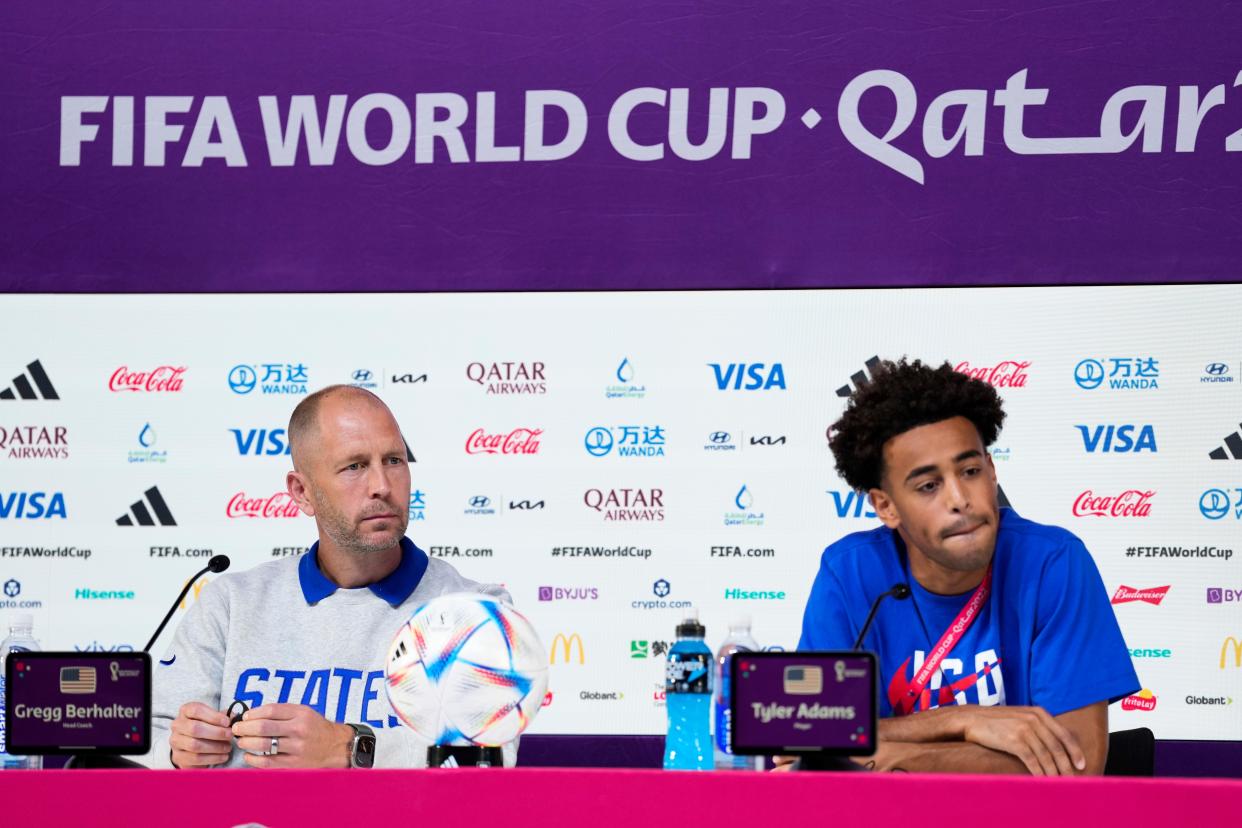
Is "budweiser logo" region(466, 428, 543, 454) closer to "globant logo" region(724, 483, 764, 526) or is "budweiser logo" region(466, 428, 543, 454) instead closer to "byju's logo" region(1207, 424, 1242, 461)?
"globant logo" region(724, 483, 764, 526)

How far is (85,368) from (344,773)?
115 inches

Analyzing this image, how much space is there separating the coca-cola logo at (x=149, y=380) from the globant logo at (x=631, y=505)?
125 cm

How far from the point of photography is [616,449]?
3979 mm

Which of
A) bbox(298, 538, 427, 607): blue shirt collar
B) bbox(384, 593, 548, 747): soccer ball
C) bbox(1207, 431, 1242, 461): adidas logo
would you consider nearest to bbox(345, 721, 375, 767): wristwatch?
bbox(384, 593, 548, 747): soccer ball

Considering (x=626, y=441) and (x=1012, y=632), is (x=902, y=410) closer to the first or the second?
(x=1012, y=632)

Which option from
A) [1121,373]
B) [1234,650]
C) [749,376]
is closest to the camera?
[1234,650]

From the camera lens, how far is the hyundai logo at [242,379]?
13.3 feet

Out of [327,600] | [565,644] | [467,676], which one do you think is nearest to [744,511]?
[565,644]

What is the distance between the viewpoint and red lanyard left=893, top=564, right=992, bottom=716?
235cm

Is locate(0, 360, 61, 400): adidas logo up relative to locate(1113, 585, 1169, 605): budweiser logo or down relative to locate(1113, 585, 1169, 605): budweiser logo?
up

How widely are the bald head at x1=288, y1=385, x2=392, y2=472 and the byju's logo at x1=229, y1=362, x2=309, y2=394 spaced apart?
1326 millimetres

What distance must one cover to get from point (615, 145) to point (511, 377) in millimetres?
752

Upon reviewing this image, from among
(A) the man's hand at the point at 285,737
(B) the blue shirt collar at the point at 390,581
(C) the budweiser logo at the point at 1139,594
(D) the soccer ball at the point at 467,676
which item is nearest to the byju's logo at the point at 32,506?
(B) the blue shirt collar at the point at 390,581

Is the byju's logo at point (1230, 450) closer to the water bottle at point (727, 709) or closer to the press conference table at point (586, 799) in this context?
the water bottle at point (727, 709)
